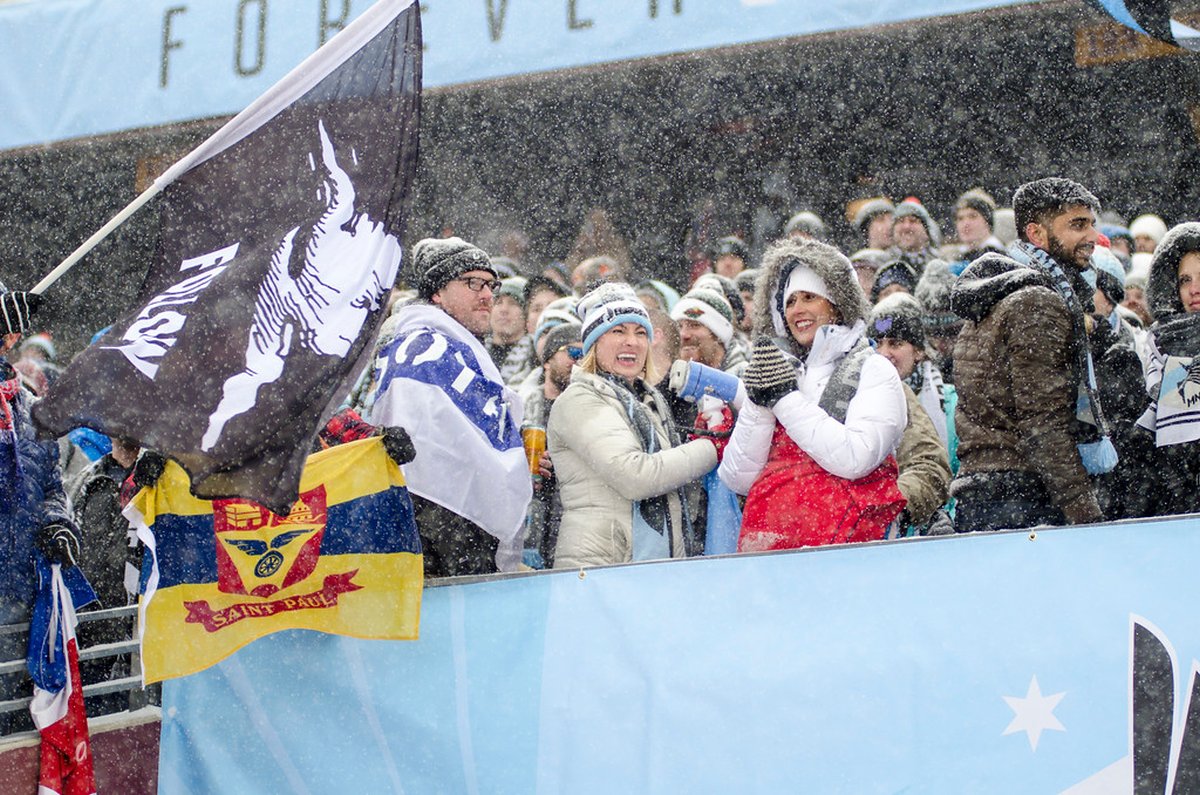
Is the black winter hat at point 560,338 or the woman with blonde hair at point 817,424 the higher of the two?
the black winter hat at point 560,338

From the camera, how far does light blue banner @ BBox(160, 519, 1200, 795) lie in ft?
12.4

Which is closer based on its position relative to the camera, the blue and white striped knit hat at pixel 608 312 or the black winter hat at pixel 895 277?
the blue and white striped knit hat at pixel 608 312

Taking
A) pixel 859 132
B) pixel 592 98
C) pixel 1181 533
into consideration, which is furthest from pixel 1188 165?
pixel 1181 533

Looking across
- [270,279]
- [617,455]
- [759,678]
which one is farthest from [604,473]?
[270,279]

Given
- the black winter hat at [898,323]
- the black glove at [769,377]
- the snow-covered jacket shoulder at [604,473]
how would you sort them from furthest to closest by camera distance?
the black winter hat at [898,323] → the snow-covered jacket shoulder at [604,473] → the black glove at [769,377]

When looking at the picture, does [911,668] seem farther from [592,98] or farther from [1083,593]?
[592,98]

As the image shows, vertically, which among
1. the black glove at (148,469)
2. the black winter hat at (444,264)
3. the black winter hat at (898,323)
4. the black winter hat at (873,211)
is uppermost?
the black winter hat at (873,211)

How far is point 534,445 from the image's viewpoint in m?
5.60

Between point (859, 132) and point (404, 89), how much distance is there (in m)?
6.20

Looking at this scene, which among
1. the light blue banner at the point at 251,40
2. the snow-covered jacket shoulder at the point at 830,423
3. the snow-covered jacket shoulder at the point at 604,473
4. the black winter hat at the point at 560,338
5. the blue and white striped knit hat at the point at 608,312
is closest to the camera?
the snow-covered jacket shoulder at the point at 830,423

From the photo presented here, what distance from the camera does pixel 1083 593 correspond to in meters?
3.82

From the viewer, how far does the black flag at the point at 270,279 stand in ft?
12.5

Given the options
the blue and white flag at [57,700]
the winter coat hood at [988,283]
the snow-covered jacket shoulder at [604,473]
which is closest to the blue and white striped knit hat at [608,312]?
the snow-covered jacket shoulder at [604,473]

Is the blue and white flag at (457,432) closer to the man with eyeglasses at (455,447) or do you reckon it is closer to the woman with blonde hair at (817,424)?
the man with eyeglasses at (455,447)
